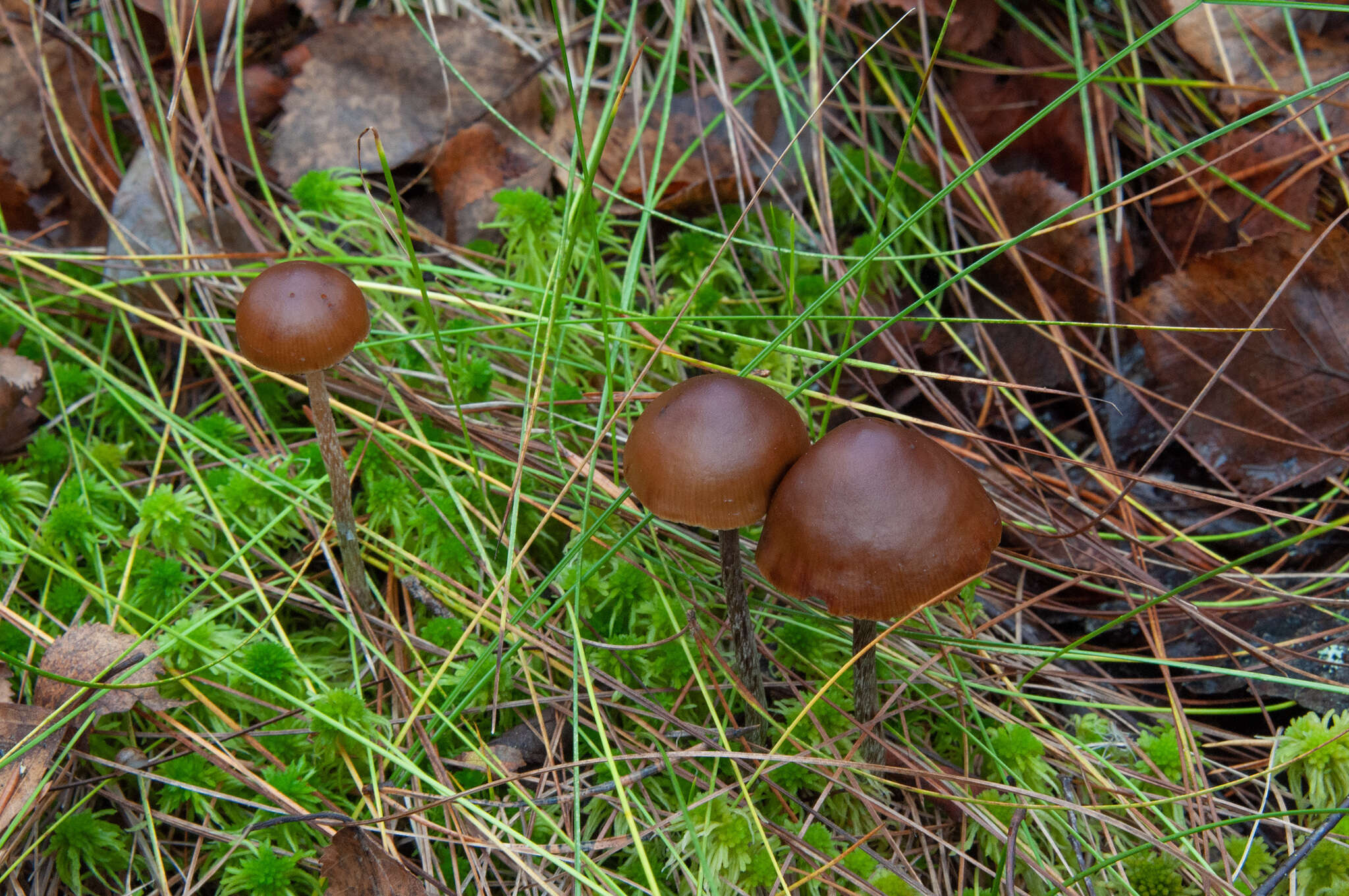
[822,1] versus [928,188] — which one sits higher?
[822,1]

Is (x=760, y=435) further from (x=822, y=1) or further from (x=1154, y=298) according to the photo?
(x=822, y=1)

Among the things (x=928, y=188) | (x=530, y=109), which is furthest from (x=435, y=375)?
(x=928, y=188)

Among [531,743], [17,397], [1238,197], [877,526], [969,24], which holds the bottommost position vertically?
[531,743]

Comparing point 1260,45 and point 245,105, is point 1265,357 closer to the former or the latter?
point 1260,45

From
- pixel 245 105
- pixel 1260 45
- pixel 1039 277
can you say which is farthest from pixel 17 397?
pixel 1260 45

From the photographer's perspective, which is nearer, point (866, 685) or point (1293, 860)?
point (1293, 860)

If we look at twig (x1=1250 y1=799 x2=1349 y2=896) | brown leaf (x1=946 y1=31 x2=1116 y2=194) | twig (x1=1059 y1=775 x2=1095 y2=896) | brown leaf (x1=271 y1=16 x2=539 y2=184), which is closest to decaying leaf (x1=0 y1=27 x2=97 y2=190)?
brown leaf (x1=271 y1=16 x2=539 y2=184)
